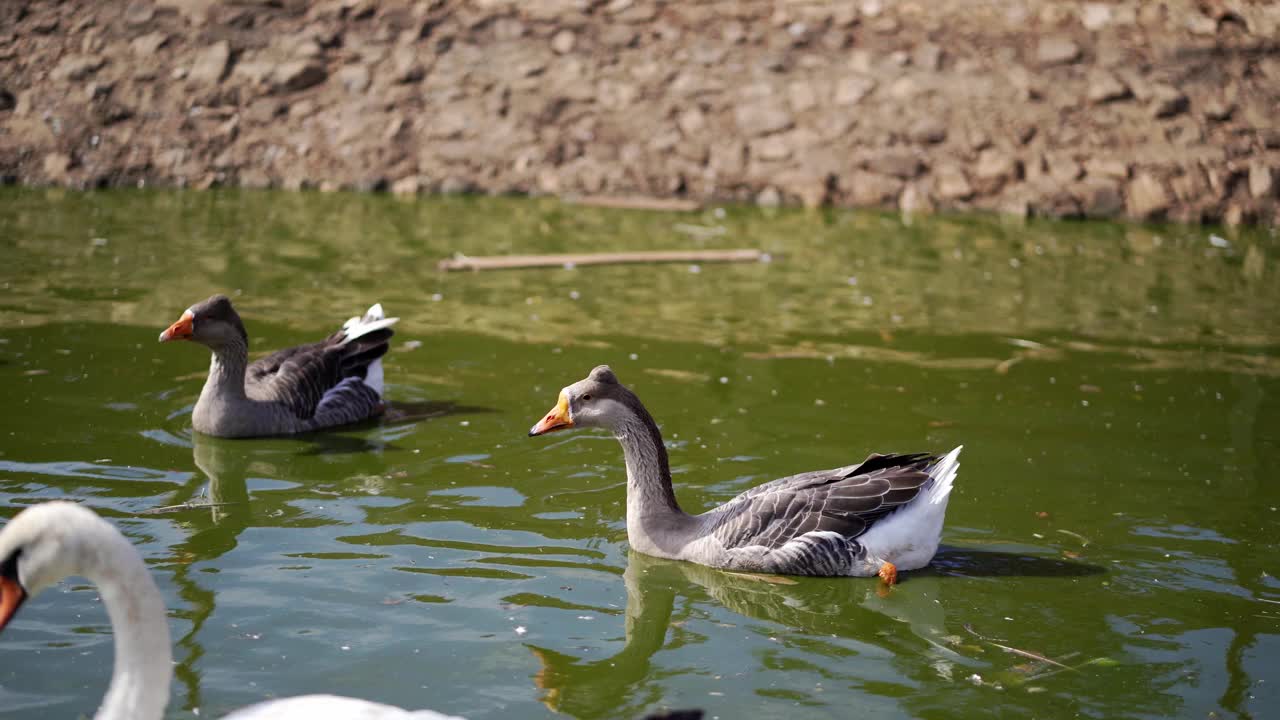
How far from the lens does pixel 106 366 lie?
39.8 feet

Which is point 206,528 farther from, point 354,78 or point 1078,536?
point 354,78

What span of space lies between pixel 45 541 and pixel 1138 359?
11147 mm

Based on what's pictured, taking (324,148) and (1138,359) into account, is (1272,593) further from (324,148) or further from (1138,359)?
(324,148)

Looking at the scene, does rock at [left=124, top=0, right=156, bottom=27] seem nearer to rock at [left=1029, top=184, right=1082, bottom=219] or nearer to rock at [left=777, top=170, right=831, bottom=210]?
rock at [left=777, top=170, right=831, bottom=210]

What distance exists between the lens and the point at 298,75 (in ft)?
76.5

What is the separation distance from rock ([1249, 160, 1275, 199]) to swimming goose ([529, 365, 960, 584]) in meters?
15.5

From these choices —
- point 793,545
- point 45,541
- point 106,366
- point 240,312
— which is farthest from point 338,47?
point 45,541

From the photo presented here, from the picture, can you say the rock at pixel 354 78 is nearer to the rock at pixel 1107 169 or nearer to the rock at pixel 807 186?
the rock at pixel 807 186

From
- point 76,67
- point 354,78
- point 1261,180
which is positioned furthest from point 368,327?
point 1261,180

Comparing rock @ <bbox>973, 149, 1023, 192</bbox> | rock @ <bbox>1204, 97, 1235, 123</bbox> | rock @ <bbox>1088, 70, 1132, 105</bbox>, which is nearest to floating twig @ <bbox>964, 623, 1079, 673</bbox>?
rock @ <bbox>973, 149, 1023, 192</bbox>

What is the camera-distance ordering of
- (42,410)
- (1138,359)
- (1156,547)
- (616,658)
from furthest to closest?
(1138,359)
(42,410)
(1156,547)
(616,658)

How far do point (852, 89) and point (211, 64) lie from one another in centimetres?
1063

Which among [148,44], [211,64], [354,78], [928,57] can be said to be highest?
[148,44]

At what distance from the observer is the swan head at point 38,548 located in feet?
15.7
